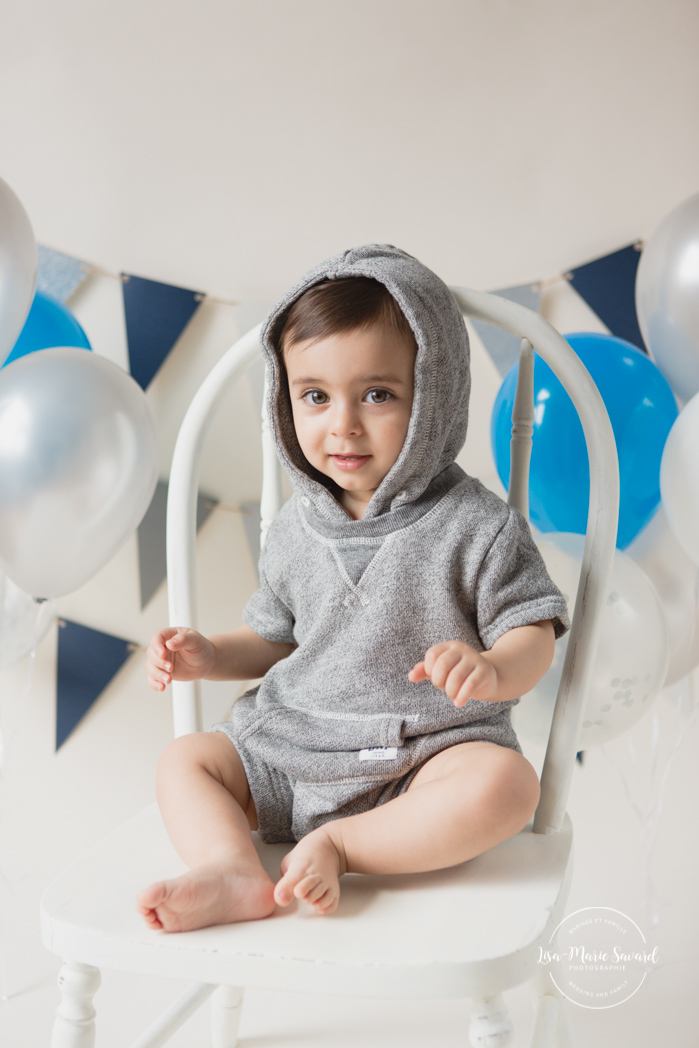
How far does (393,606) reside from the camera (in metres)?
0.80

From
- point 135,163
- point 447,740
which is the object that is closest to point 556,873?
point 447,740

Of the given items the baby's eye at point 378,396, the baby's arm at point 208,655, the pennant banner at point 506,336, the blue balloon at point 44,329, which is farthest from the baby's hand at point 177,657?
the pennant banner at point 506,336

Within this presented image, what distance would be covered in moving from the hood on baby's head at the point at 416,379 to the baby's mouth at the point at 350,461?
0.09 feet

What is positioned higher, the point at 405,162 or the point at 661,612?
the point at 405,162

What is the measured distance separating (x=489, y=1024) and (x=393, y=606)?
33 centimetres

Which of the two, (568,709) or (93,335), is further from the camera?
(93,335)

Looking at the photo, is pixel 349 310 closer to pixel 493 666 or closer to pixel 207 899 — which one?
pixel 493 666

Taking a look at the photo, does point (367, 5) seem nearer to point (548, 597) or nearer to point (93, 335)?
point (93, 335)

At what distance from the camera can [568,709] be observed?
782mm

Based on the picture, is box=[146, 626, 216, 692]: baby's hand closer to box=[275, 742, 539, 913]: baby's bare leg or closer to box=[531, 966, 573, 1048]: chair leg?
box=[275, 742, 539, 913]: baby's bare leg

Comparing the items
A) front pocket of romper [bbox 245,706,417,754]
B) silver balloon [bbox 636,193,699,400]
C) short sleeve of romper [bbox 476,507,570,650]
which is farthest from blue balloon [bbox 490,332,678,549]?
front pocket of romper [bbox 245,706,417,754]

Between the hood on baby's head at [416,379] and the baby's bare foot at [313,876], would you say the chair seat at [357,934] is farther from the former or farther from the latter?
the hood on baby's head at [416,379]

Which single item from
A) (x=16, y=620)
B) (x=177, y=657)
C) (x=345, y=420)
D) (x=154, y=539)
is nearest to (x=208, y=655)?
(x=177, y=657)

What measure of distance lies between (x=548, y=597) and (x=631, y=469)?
0.53 m
